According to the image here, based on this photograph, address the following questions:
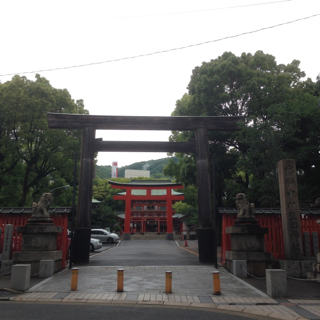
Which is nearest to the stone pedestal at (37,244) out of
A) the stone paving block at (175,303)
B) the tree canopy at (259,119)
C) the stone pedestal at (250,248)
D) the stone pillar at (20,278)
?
the stone pillar at (20,278)

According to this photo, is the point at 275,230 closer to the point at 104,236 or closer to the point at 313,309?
the point at 313,309

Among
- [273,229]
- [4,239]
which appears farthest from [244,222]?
[4,239]

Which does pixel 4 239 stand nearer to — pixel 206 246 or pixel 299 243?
pixel 206 246

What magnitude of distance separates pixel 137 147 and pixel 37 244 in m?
6.70

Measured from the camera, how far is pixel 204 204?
45.3 feet

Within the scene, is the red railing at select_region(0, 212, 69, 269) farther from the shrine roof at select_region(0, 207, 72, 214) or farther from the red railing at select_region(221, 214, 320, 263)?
the red railing at select_region(221, 214, 320, 263)

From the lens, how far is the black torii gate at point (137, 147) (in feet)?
43.2

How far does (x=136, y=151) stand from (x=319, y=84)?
15.5 metres

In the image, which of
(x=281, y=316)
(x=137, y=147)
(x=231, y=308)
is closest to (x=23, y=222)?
(x=137, y=147)

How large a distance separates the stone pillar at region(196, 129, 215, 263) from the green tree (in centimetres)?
1205

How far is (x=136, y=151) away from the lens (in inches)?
622

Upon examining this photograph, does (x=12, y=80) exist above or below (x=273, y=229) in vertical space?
above

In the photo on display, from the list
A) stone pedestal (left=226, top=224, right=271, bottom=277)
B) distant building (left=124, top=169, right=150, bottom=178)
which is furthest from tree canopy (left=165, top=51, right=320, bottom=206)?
distant building (left=124, top=169, right=150, bottom=178)

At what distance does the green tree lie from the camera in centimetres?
2120
